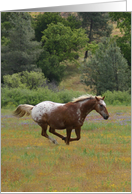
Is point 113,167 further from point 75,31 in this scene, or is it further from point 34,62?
point 75,31

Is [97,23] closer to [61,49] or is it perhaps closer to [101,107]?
[61,49]

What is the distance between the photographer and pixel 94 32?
5281 cm

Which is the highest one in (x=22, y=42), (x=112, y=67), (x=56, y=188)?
(x=22, y=42)

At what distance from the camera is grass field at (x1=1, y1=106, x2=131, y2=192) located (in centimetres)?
712

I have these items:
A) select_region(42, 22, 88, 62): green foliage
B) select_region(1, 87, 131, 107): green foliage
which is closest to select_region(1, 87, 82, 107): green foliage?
select_region(1, 87, 131, 107): green foliage

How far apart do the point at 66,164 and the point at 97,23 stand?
46085mm

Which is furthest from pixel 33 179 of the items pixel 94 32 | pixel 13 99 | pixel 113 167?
pixel 94 32

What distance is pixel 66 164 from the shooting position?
859 centimetres

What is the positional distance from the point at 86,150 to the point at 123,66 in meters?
22.9

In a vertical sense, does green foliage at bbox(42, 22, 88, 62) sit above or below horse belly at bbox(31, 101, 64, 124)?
above

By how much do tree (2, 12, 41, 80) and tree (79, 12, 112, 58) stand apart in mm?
14235

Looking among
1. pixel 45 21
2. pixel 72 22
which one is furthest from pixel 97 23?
pixel 45 21

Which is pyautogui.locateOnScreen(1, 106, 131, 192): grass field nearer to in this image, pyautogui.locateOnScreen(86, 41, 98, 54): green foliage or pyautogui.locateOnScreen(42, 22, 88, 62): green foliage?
pyautogui.locateOnScreen(42, 22, 88, 62): green foliage

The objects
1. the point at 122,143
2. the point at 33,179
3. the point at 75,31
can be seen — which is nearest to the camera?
the point at 33,179
